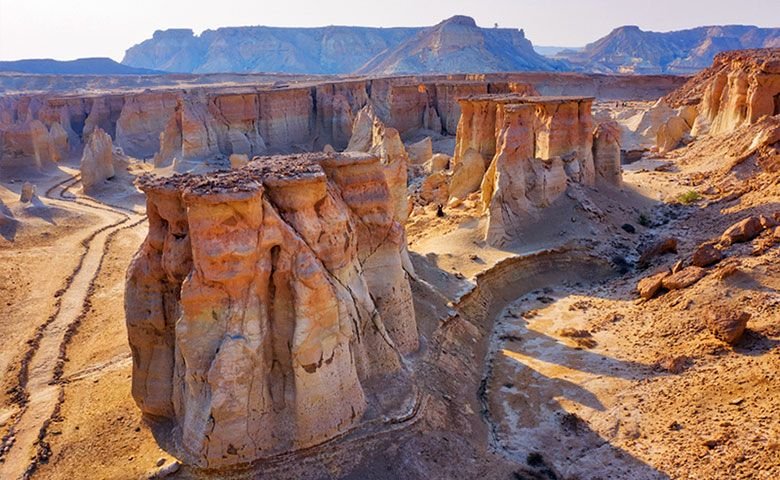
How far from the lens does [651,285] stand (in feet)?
63.6

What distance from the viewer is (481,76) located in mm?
72562

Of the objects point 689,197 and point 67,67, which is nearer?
point 689,197

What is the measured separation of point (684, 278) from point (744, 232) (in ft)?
10.2

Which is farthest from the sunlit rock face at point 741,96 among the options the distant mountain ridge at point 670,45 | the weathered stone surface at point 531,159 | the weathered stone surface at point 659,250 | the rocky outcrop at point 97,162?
the distant mountain ridge at point 670,45

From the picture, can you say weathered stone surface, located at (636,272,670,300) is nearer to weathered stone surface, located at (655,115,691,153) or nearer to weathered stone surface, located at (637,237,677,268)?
weathered stone surface, located at (637,237,677,268)

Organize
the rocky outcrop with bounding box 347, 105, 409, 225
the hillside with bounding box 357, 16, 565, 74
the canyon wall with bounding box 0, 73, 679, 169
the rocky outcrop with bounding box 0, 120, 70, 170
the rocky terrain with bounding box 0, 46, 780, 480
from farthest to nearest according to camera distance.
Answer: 1. the hillside with bounding box 357, 16, 565, 74
2. the canyon wall with bounding box 0, 73, 679, 169
3. the rocky outcrop with bounding box 0, 120, 70, 170
4. the rocky outcrop with bounding box 347, 105, 409, 225
5. the rocky terrain with bounding box 0, 46, 780, 480

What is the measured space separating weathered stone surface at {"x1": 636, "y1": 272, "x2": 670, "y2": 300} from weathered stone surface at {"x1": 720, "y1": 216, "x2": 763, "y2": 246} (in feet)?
7.86

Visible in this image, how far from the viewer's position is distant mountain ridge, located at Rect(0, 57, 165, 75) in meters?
124

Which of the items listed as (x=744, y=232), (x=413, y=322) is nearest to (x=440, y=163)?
(x=744, y=232)

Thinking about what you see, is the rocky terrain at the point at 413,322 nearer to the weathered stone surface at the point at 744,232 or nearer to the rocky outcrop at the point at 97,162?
the weathered stone surface at the point at 744,232

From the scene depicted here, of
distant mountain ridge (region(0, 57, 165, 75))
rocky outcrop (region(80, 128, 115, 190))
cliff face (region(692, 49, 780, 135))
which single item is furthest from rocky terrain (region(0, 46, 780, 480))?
distant mountain ridge (region(0, 57, 165, 75))

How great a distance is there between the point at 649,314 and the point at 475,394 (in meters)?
7.00

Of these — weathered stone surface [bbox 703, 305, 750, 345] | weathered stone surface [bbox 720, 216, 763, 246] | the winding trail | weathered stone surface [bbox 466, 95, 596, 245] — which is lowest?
the winding trail

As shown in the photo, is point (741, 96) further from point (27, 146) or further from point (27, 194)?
point (27, 146)
